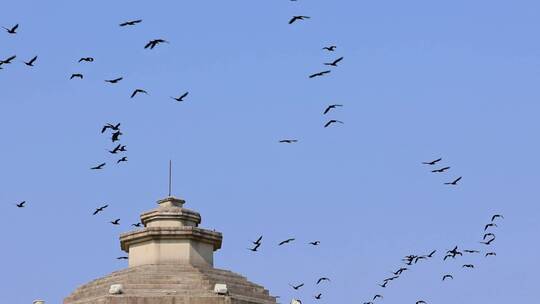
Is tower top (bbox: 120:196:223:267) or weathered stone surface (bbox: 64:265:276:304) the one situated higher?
tower top (bbox: 120:196:223:267)

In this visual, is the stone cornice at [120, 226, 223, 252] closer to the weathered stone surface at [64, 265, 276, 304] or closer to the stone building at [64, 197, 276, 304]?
the stone building at [64, 197, 276, 304]

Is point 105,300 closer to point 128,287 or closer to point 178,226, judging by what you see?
point 128,287

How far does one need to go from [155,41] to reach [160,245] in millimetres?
20334

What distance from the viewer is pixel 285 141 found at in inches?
2019

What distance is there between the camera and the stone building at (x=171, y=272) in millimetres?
63906

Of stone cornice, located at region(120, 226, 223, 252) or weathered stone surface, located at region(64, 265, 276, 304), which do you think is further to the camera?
stone cornice, located at region(120, 226, 223, 252)

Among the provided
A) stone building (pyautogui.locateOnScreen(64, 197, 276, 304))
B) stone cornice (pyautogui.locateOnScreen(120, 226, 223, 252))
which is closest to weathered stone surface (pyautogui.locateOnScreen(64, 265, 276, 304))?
stone building (pyautogui.locateOnScreen(64, 197, 276, 304))

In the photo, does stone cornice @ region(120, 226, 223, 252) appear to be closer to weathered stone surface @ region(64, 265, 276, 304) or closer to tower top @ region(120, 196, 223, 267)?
tower top @ region(120, 196, 223, 267)

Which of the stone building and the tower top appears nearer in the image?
the stone building

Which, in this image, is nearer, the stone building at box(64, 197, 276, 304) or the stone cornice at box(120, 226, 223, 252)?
the stone building at box(64, 197, 276, 304)

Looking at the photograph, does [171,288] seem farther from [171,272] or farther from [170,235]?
[170,235]

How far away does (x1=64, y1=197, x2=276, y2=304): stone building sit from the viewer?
63.9 meters

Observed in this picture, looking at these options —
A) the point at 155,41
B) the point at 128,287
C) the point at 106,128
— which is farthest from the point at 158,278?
the point at 155,41

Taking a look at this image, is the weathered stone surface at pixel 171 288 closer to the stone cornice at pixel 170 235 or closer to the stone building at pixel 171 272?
the stone building at pixel 171 272
